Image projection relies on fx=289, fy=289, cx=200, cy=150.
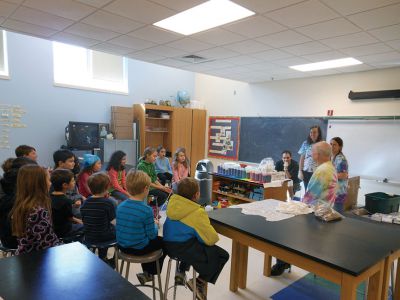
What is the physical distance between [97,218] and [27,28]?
2440mm

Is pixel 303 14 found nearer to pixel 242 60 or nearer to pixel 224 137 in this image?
pixel 242 60

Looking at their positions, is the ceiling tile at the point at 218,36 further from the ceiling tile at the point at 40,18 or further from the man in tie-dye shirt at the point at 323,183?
the man in tie-dye shirt at the point at 323,183

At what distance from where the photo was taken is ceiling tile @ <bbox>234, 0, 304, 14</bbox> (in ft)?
7.65

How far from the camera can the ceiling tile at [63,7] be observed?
2514mm

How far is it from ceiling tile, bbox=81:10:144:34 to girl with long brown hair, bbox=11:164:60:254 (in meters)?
1.70

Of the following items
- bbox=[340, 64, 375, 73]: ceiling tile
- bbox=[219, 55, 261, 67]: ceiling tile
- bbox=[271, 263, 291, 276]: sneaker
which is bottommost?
bbox=[271, 263, 291, 276]: sneaker

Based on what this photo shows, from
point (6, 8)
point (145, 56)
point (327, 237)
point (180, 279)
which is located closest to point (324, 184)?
point (327, 237)

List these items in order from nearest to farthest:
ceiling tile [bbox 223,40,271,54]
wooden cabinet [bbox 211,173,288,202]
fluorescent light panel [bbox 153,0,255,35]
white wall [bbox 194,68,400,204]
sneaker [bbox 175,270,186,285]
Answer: sneaker [bbox 175,270,186,285] → fluorescent light panel [bbox 153,0,255,35] → ceiling tile [bbox 223,40,271,54] → wooden cabinet [bbox 211,173,288,202] → white wall [bbox 194,68,400,204]

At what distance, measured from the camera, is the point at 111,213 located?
7.42 ft

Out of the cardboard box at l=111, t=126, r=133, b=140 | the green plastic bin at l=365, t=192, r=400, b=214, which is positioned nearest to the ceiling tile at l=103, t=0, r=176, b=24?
the cardboard box at l=111, t=126, r=133, b=140

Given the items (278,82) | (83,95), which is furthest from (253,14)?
(83,95)

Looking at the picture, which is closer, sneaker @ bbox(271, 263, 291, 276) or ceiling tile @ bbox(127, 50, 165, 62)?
sneaker @ bbox(271, 263, 291, 276)

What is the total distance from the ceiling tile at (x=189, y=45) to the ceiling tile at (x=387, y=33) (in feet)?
5.94

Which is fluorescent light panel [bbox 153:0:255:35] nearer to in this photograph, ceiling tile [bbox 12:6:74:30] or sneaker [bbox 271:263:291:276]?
ceiling tile [bbox 12:6:74:30]
